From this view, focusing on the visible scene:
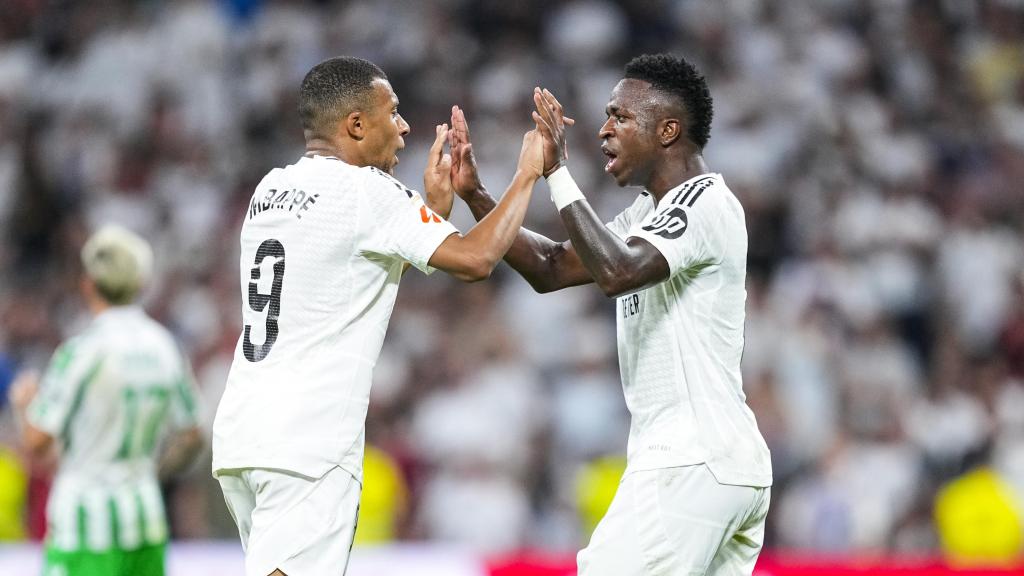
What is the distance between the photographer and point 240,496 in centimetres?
466

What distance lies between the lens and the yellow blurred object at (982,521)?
9.55 metres

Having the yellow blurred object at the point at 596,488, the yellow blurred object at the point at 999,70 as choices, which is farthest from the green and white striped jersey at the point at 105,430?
the yellow blurred object at the point at 999,70

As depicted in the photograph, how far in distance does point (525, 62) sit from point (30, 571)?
253 inches

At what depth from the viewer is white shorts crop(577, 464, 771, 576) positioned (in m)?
4.76

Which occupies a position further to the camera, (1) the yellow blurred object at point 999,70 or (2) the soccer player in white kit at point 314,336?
(1) the yellow blurred object at point 999,70

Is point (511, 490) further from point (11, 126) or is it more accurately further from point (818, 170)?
point (11, 126)

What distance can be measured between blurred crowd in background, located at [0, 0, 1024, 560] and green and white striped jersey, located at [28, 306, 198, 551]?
3277mm

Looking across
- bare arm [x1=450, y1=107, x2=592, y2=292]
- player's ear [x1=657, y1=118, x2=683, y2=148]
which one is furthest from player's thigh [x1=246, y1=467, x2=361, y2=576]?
player's ear [x1=657, y1=118, x2=683, y2=148]

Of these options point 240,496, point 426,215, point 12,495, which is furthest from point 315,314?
point 12,495

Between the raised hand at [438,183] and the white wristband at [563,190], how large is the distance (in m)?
0.43

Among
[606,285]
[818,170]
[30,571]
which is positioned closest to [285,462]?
[606,285]

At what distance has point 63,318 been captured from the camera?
1125cm

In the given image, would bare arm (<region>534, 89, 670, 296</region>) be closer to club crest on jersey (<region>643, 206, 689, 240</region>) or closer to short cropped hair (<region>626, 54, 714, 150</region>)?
club crest on jersey (<region>643, 206, 689, 240</region>)

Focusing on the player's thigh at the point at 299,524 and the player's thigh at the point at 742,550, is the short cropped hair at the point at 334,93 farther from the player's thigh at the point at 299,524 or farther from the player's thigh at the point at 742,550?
the player's thigh at the point at 742,550
